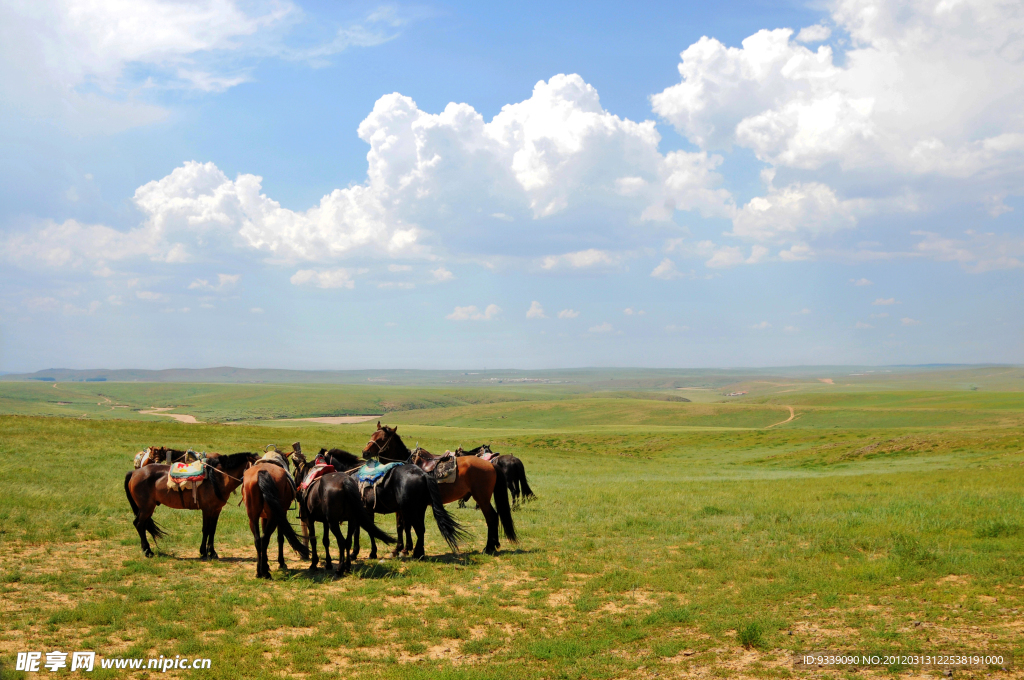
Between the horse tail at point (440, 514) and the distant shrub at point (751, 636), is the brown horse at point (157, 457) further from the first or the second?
the distant shrub at point (751, 636)

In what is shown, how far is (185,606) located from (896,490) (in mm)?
20783

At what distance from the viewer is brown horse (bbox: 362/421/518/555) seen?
13.4 metres

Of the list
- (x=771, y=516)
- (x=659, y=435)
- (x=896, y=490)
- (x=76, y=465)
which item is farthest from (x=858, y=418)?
(x=76, y=465)

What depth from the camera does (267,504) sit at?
36.9 feet

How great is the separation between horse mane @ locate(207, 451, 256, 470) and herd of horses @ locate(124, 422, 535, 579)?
20mm

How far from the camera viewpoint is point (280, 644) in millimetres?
8094

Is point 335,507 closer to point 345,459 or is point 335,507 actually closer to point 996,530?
point 345,459

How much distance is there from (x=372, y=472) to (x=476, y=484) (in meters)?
2.33

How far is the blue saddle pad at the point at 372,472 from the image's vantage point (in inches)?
494

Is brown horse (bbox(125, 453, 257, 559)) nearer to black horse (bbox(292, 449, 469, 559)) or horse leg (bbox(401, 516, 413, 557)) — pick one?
black horse (bbox(292, 449, 469, 559))

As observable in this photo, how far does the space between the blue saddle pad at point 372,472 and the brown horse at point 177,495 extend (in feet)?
7.81

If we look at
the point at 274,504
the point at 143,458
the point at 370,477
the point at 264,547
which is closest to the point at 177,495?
the point at 143,458

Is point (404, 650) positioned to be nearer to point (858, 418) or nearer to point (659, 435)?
point (659, 435)

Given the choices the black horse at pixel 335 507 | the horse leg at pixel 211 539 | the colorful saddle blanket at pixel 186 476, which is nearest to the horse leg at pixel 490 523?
the black horse at pixel 335 507
